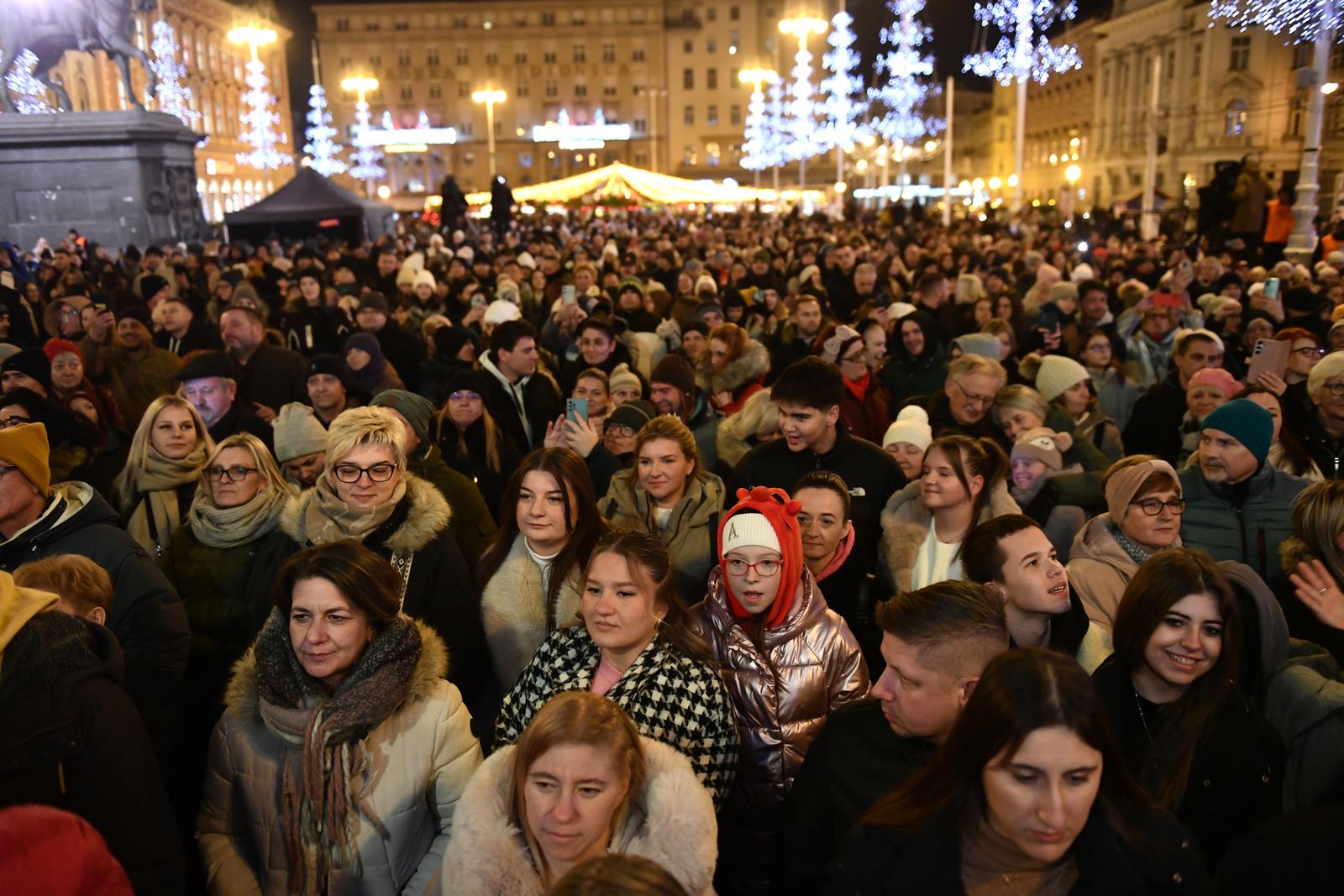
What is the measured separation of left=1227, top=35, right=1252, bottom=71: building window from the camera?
51.0m

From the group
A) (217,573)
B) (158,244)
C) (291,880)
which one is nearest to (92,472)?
(217,573)

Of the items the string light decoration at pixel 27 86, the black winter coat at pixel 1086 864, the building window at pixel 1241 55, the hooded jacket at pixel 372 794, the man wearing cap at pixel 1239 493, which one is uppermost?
the building window at pixel 1241 55

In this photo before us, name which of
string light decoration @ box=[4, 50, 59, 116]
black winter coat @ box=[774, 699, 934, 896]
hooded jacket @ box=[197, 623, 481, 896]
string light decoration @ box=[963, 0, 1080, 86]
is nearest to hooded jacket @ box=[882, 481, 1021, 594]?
black winter coat @ box=[774, 699, 934, 896]

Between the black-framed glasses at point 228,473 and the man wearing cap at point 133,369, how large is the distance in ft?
14.0

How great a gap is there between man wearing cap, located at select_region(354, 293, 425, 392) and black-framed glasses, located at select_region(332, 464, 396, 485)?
522cm

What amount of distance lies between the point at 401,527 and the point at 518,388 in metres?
3.30

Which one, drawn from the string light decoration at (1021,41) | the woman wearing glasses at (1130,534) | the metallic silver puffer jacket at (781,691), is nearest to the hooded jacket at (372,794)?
the metallic silver puffer jacket at (781,691)

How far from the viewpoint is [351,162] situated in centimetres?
8669

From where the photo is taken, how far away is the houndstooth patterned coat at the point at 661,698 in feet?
10.6

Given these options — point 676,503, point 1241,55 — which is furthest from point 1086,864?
point 1241,55

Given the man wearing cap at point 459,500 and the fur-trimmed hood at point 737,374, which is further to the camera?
the fur-trimmed hood at point 737,374

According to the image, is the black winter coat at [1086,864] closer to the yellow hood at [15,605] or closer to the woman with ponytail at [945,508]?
the yellow hood at [15,605]

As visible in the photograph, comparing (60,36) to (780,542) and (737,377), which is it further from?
(780,542)

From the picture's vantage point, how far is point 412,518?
13.5ft
